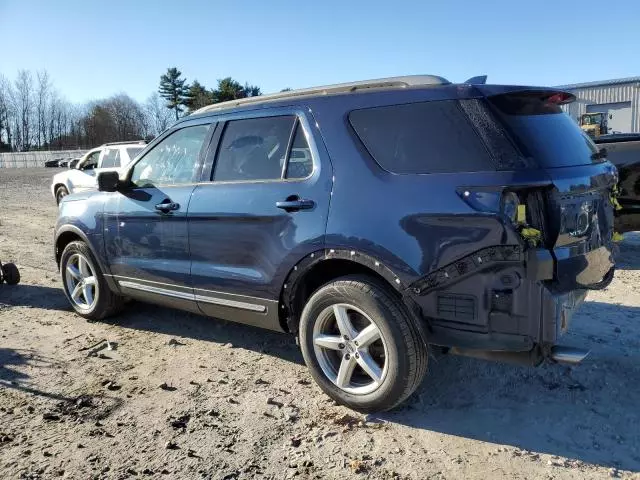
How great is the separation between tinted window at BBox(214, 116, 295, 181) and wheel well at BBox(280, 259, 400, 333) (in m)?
0.70

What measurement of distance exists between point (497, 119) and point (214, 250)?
2.16 meters

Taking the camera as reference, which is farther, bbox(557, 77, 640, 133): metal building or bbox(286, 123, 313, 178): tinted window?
bbox(557, 77, 640, 133): metal building

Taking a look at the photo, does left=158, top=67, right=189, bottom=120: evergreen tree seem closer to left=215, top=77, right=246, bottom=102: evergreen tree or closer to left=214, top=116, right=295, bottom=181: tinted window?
left=215, top=77, right=246, bottom=102: evergreen tree

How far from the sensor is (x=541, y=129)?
10.1 ft

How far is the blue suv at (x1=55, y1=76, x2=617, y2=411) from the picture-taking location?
2.81 metres

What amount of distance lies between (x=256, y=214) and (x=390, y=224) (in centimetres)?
102

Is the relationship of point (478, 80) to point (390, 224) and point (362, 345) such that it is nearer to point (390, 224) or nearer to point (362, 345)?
point (390, 224)

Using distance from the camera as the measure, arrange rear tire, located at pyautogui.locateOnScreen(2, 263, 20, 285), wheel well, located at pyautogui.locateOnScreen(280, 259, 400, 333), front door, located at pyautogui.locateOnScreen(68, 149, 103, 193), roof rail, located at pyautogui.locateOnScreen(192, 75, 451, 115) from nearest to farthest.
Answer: roof rail, located at pyautogui.locateOnScreen(192, 75, 451, 115) → wheel well, located at pyautogui.locateOnScreen(280, 259, 400, 333) → rear tire, located at pyautogui.locateOnScreen(2, 263, 20, 285) → front door, located at pyautogui.locateOnScreen(68, 149, 103, 193)

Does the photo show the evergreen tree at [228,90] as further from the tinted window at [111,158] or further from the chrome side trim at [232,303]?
the chrome side trim at [232,303]

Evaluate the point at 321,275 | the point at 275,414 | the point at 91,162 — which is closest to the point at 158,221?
the point at 321,275

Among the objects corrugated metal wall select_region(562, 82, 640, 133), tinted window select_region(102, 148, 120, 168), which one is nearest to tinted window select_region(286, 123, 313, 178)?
tinted window select_region(102, 148, 120, 168)

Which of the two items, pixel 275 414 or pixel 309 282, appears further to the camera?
pixel 309 282

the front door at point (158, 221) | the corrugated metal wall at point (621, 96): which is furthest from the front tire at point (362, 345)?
the corrugated metal wall at point (621, 96)

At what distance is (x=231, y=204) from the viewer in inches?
152
